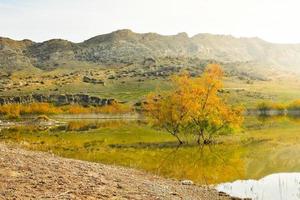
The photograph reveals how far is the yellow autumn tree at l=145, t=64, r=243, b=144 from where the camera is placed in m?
77.1

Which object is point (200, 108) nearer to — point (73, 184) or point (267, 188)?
point (267, 188)

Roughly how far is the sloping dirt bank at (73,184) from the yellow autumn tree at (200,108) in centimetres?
4127

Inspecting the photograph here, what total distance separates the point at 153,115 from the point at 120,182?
51.8 m

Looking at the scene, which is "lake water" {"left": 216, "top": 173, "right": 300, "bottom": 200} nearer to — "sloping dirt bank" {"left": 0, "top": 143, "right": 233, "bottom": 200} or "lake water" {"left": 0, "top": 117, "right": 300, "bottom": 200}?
"lake water" {"left": 0, "top": 117, "right": 300, "bottom": 200}

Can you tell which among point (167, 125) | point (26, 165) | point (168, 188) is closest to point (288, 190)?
point (168, 188)

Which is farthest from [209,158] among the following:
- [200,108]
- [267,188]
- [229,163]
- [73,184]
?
[73,184]

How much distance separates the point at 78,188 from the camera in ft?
85.0

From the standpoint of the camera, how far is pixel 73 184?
2666 centimetres

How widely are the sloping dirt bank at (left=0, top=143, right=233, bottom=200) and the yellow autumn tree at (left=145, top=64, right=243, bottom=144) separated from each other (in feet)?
135

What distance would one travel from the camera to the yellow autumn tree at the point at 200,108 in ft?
253

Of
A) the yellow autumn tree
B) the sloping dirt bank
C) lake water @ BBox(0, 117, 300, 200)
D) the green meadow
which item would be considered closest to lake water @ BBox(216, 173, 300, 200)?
lake water @ BBox(0, 117, 300, 200)

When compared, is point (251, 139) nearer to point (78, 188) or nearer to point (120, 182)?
point (120, 182)

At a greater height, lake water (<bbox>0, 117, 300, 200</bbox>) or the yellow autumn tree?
the yellow autumn tree

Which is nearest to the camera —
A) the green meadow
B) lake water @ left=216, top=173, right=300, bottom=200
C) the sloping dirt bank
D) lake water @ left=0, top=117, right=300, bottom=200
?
the sloping dirt bank
